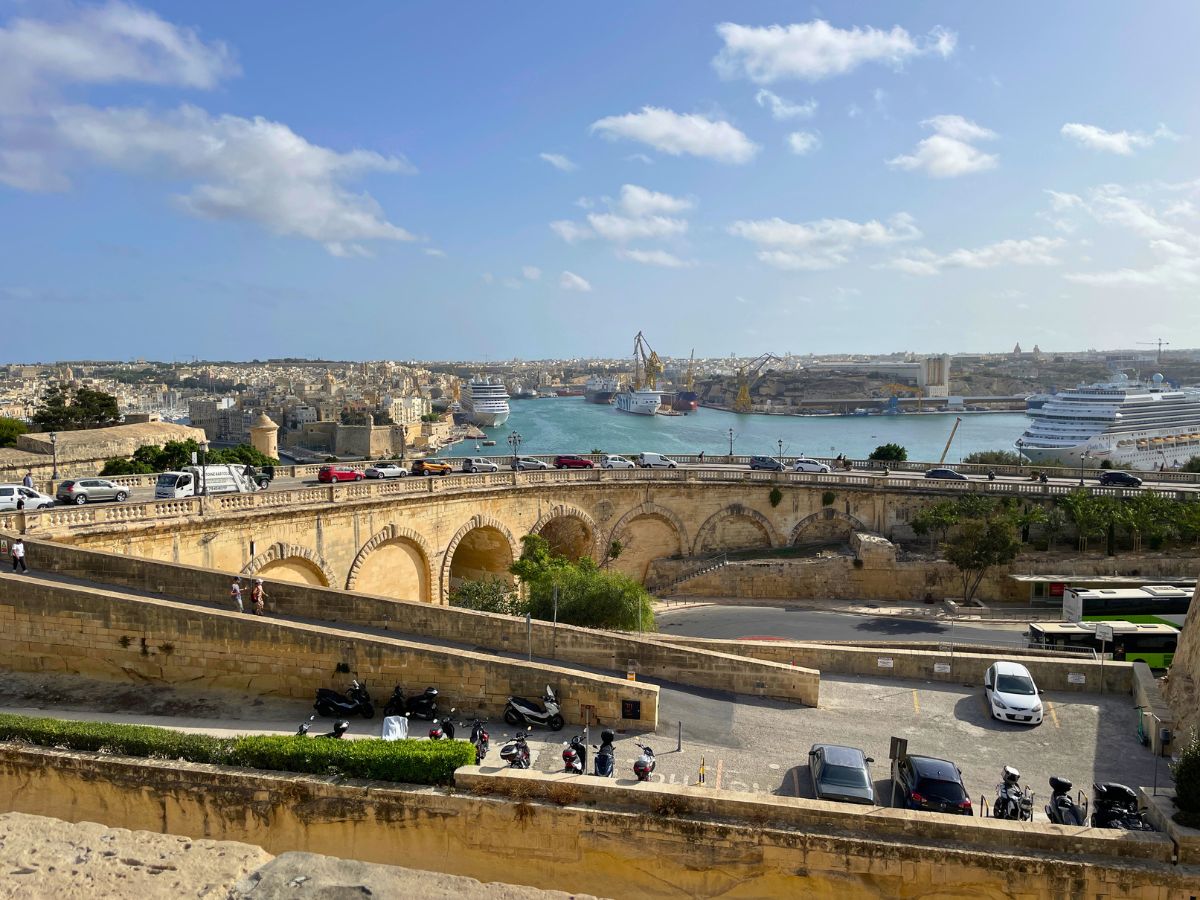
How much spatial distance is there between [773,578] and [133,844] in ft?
70.6

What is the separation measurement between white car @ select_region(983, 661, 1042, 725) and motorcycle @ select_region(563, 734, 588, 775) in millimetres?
7101

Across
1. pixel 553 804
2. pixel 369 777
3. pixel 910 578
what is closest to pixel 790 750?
pixel 553 804

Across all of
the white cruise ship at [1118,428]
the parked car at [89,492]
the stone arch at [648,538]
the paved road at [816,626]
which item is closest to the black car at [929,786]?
the paved road at [816,626]

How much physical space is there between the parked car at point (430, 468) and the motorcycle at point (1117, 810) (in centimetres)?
2348

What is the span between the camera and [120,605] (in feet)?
42.1

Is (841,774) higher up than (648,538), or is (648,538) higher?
(841,774)

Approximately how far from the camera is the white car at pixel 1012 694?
1274cm

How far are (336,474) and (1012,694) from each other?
21665mm

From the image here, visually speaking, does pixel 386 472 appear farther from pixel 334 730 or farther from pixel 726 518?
pixel 334 730

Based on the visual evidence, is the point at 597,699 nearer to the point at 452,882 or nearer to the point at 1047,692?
the point at 452,882

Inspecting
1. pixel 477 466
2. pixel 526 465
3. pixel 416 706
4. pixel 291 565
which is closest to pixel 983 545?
pixel 526 465

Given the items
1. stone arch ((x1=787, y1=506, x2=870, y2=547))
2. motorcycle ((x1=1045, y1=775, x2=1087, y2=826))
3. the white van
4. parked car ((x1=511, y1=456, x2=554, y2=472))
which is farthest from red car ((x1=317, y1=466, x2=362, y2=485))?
motorcycle ((x1=1045, y1=775, x2=1087, y2=826))

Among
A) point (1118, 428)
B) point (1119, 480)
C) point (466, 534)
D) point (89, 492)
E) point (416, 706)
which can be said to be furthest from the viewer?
point (1118, 428)

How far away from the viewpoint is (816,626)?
23250mm
